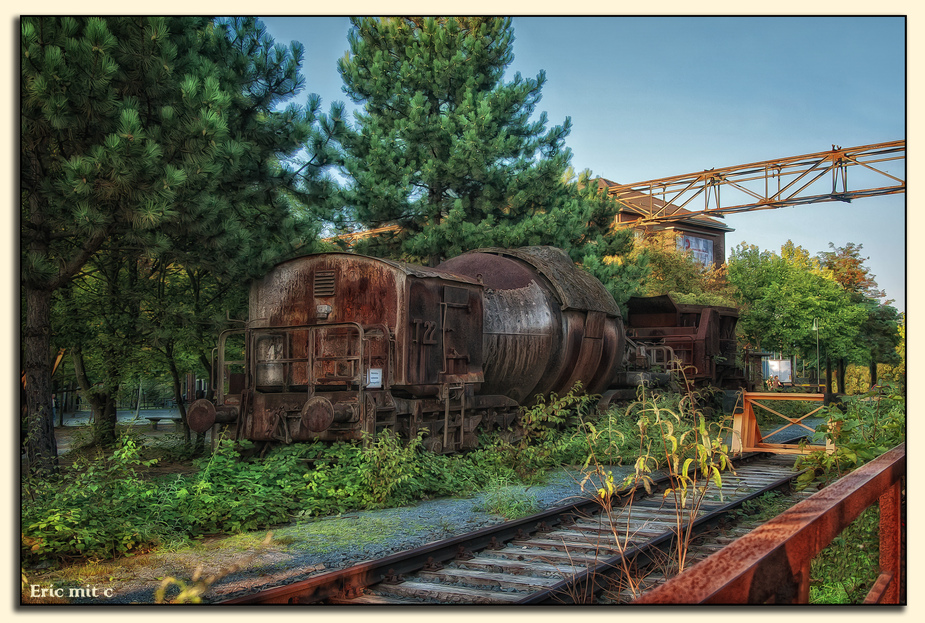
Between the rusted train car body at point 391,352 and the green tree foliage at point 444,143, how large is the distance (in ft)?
10.3

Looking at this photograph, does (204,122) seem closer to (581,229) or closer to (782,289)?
(581,229)

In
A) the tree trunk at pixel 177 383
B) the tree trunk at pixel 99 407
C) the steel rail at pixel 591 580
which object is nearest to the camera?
the steel rail at pixel 591 580

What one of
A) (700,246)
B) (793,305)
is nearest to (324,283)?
(793,305)

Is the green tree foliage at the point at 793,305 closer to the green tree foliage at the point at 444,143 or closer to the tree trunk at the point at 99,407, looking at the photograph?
the green tree foliage at the point at 444,143

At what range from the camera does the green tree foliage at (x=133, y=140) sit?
687 cm

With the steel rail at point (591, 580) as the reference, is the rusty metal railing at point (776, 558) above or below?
above

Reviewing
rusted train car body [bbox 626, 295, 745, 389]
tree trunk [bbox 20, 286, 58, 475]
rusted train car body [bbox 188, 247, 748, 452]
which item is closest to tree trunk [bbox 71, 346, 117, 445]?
rusted train car body [bbox 188, 247, 748, 452]

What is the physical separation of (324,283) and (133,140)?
3.54 m

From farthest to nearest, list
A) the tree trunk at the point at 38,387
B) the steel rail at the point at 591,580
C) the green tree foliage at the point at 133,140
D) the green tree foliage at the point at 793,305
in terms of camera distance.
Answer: the green tree foliage at the point at 793,305, the tree trunk at the point at 38,387, the green tree foliage at the point at 133,140, the steel rail at the point at 591,580

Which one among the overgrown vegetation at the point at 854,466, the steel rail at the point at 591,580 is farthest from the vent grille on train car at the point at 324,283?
the overgrown vegetation at the point at 854,466

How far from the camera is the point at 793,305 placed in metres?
30.5

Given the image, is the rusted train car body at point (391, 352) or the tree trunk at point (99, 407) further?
the tree trunk at point (99, 407)

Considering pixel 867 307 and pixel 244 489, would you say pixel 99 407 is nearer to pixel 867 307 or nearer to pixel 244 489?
pixel 244 489

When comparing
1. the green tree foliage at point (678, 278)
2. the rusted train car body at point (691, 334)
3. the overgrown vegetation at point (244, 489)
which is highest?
the green tree foliage at point (678, 278)
